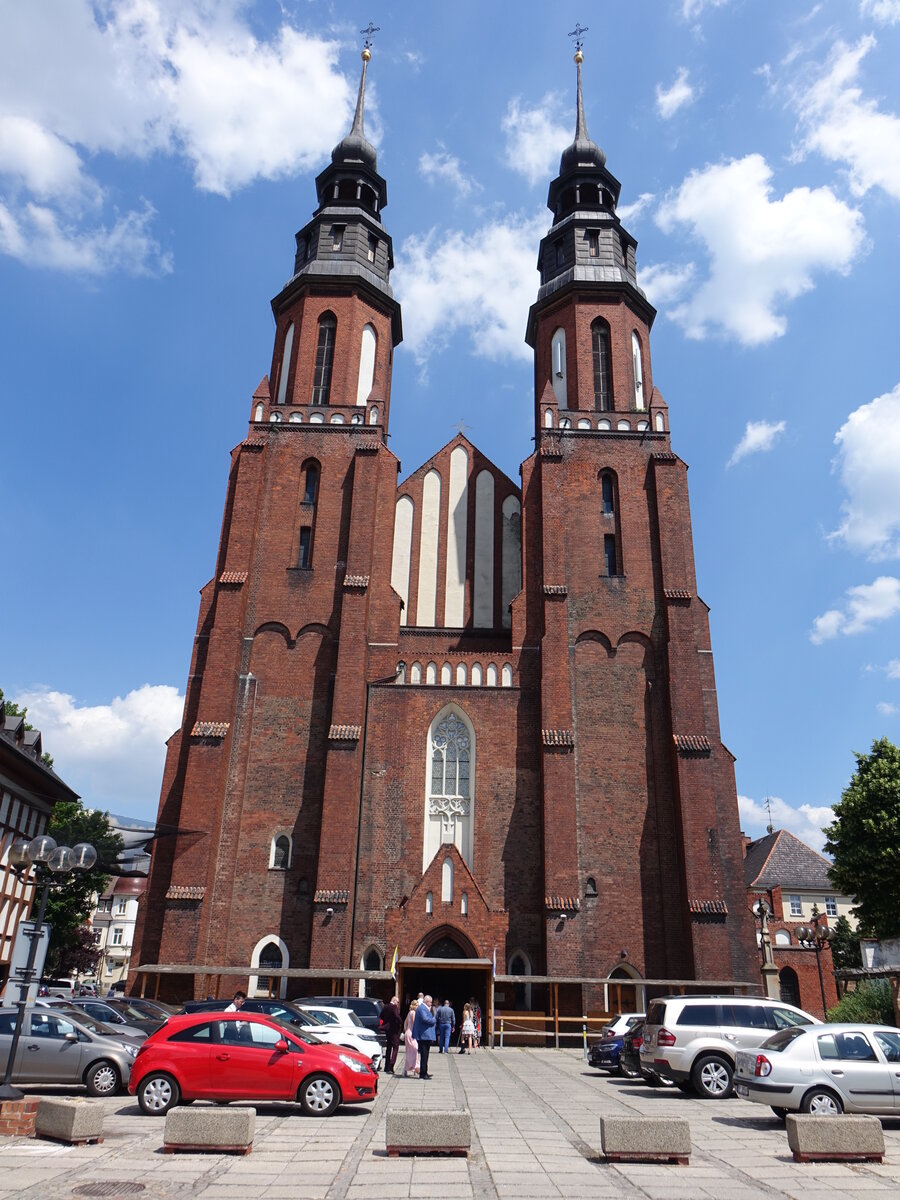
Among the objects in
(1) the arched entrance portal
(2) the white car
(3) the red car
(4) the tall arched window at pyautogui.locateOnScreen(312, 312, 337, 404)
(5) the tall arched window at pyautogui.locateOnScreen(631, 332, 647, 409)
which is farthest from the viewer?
(5) the tall arched window at pyautogui.locateOnScreen(631, 332, 647, 409)

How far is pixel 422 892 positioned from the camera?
2744 centimetres

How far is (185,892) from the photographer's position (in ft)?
89.4

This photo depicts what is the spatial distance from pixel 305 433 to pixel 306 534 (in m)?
4.36

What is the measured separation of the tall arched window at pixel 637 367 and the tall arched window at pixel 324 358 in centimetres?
1271

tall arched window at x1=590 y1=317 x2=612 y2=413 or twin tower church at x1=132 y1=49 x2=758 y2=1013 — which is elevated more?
tall arched window at x1=590 y1=317 x2=612 y2=413

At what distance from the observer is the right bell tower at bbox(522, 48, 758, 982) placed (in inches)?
1094

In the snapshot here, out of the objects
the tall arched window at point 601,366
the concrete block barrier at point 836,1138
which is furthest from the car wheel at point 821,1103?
the tall arched window at point 601,366

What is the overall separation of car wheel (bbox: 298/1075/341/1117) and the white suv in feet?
19.5

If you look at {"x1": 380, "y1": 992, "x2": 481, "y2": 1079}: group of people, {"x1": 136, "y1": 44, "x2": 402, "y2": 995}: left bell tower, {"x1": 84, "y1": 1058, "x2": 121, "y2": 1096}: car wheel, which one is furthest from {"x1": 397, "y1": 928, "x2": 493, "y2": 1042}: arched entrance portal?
{"x1": 84, "y1": 1058, "x2": 121, "y2": 1096}: car wheel

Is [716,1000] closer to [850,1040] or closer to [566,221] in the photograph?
[850,1040]

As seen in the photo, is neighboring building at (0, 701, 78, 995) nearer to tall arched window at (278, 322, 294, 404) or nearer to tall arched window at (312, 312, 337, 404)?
tall arched window at (278, 322, 294, 404)

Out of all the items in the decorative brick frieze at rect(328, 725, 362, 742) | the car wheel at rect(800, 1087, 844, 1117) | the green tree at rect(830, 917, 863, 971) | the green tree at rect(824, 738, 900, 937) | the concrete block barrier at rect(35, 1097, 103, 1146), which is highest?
the decorative brick frieze at rect(328, 725, 362, 742)

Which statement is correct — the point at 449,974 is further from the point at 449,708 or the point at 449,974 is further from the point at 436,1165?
the point at 436,1165

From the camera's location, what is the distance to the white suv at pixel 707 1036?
1507cm
